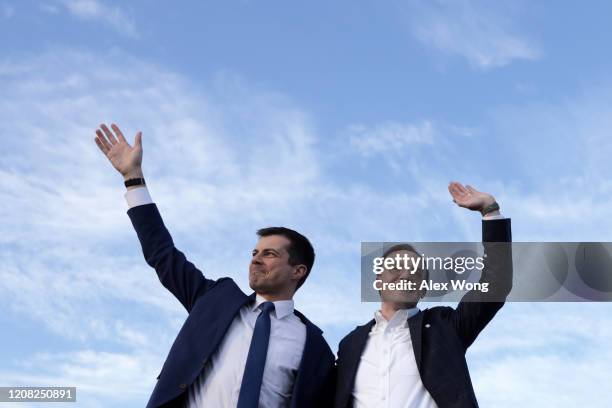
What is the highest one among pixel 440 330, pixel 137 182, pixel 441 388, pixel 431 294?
pixel 137 182

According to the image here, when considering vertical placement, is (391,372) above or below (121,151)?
below

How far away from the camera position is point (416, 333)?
24.8 feet

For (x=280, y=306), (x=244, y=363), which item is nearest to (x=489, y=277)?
(x=280, y=306)

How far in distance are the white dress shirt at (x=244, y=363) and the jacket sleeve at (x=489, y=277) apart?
1.66 meters

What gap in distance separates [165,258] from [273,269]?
1.16 meters

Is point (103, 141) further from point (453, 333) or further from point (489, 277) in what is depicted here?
point (489, 277)

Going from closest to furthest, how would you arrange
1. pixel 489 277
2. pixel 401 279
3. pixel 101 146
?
1. pixel 489 277
2. pixel 401 279
3. pixel 101 146

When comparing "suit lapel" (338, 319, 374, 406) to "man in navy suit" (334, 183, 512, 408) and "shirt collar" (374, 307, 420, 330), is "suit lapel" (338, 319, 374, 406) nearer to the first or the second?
"man in navy suit" (334, 183, 512, 408)

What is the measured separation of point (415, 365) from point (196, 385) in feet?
6.98

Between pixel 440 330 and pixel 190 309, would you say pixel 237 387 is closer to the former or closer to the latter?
pixel 190 309

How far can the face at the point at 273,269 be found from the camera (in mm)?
8289

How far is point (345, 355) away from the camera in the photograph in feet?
25.6

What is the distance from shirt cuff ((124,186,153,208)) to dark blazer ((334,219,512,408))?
2.68 m

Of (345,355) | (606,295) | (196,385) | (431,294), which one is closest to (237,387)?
(196,385)
